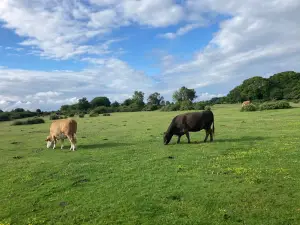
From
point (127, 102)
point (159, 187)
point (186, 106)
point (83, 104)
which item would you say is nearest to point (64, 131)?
point (159, 187)

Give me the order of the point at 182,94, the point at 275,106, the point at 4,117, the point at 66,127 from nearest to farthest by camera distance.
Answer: the point at 66,127, the point at 275,106, the point at 4,117, the point at 182,94

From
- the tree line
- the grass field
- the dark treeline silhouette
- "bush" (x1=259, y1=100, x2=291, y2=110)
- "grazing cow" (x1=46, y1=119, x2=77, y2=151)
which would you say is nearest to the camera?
the grass field


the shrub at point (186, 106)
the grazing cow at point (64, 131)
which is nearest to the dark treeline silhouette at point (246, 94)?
the shrub at point (186, 106)

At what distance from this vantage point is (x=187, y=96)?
104 meters

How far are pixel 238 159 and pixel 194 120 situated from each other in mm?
5971

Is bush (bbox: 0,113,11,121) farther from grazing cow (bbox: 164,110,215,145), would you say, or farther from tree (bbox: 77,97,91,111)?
grazing cow (bbox: 164,110,215,145)

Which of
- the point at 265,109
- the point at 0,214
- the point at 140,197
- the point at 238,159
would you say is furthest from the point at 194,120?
the point at 265,109

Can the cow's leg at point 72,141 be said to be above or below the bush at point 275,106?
below

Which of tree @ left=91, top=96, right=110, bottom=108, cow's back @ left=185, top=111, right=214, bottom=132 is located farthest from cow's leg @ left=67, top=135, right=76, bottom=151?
tree @ left=91, top=96, right=110, bottom=108

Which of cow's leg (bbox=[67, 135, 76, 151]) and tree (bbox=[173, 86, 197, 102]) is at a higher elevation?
tree (bbox=[173, 86, 197, 102])

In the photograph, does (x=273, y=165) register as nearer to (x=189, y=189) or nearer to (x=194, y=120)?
(x=189, y=189)

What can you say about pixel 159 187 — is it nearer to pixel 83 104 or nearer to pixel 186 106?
pixel 186 106

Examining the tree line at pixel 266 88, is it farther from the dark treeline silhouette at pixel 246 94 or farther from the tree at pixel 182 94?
the tree at pixel 182 94

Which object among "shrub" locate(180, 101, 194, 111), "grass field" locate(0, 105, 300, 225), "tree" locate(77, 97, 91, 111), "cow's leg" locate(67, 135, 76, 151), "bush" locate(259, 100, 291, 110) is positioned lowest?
"grass field" locate(0, 105, 300, 225)
